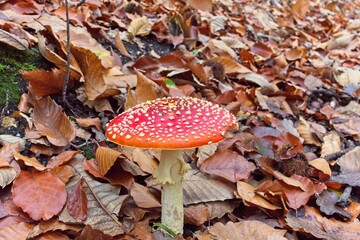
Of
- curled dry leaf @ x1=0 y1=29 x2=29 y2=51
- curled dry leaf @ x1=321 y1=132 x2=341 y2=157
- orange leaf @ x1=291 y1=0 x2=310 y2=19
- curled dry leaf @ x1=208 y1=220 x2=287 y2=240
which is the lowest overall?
orange leaf @ x1=291 y1=0 x2=310 y2=19

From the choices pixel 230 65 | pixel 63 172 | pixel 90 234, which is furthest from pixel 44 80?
pixel 230 65

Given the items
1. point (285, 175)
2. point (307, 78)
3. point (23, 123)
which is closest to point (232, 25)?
point (307, 78)

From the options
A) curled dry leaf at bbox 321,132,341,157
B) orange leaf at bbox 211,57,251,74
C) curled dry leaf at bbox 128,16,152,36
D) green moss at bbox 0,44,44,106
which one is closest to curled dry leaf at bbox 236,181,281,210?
curled dry leaf at bbox 321,132,341,157

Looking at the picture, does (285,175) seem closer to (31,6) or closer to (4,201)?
(4,201)

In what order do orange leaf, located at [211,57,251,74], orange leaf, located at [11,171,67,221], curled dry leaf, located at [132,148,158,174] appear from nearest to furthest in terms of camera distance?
1. orange leaf, located at [11,171,67,221]
2. curled dry leaf, located at [132,148,158,174]
3. orange leaf, located at [211,57,251,74]

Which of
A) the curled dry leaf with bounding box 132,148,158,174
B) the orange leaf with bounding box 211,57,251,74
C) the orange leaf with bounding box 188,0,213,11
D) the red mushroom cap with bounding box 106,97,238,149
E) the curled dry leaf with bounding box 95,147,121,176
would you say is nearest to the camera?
the red mushroom cap with bounding box 106,97,238,149

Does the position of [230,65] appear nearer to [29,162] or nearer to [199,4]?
[199,4]

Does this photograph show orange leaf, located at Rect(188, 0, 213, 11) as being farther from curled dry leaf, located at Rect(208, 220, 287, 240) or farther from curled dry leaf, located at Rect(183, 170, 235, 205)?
curled dry leaf, located at Rect(208, 220, 287, 240)
